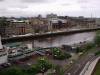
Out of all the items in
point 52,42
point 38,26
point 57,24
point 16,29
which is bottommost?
point 52,42

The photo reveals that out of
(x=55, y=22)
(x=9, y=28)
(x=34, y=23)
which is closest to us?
(x=9, y=28)

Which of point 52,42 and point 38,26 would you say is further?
point 38,26

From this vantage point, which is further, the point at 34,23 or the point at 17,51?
the point at 34,23

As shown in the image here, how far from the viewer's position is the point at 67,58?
60.3ft

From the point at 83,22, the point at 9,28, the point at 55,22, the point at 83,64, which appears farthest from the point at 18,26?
the point at 83,22

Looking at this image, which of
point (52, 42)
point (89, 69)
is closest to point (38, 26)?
point (52, 42)

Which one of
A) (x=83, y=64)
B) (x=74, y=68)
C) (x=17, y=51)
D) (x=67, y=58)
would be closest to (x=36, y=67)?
(x=74, y=68)

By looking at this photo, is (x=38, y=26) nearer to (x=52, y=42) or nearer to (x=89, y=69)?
(x=52, y=42)

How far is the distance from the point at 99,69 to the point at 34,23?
115ft

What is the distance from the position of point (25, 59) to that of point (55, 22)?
116ft

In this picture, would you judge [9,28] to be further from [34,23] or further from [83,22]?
[83,22]

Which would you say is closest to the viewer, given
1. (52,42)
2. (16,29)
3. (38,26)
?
(52,42)

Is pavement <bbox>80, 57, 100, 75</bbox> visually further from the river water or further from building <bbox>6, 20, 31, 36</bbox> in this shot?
building <bbox>6, 20, 31, 36</bbox>

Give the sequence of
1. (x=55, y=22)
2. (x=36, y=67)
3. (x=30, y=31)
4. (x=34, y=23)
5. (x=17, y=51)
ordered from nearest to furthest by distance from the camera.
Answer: (x=36, y=67), (x=17, y=51), (x=30, y=31), (x=34, y=23), (x=55, y=22)
